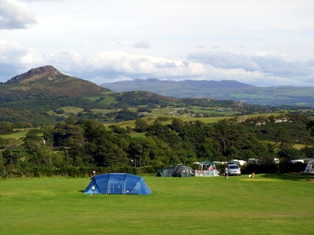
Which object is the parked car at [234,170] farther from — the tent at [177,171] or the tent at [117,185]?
the tent at [117,185]

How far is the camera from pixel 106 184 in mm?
35000

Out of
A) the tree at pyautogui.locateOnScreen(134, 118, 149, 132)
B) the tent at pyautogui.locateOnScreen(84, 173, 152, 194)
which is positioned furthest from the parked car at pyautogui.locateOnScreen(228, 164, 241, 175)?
the tree at pyautogui.locateOnScreen(134, 118, 149, 132)

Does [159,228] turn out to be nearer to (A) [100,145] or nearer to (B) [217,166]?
(B) [217,166]

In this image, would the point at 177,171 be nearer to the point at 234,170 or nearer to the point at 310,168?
the point at 234,170

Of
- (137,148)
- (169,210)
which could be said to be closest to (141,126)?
(137,148)

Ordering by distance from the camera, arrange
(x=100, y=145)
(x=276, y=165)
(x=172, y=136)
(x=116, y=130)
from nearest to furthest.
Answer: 1. (x=276, y=165)
2. (x=100, y=145)
3. (x=172, y=136)
4. (x=116, y=130)

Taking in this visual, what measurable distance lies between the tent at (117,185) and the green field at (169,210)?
41.9 inches

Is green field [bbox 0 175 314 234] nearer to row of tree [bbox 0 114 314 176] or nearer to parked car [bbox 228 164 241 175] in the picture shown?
parked car [bbox 228 164 241 175]

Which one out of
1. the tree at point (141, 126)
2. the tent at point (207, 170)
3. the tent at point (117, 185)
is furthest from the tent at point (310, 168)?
the tree at point (141, 126)

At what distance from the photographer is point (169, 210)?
27.3 m

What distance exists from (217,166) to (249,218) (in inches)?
1346

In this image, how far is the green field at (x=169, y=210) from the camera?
21.0 meters

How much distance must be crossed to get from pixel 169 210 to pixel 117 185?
8.42m

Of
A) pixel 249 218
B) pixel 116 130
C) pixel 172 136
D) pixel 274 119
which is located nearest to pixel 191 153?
pixel 172 136
